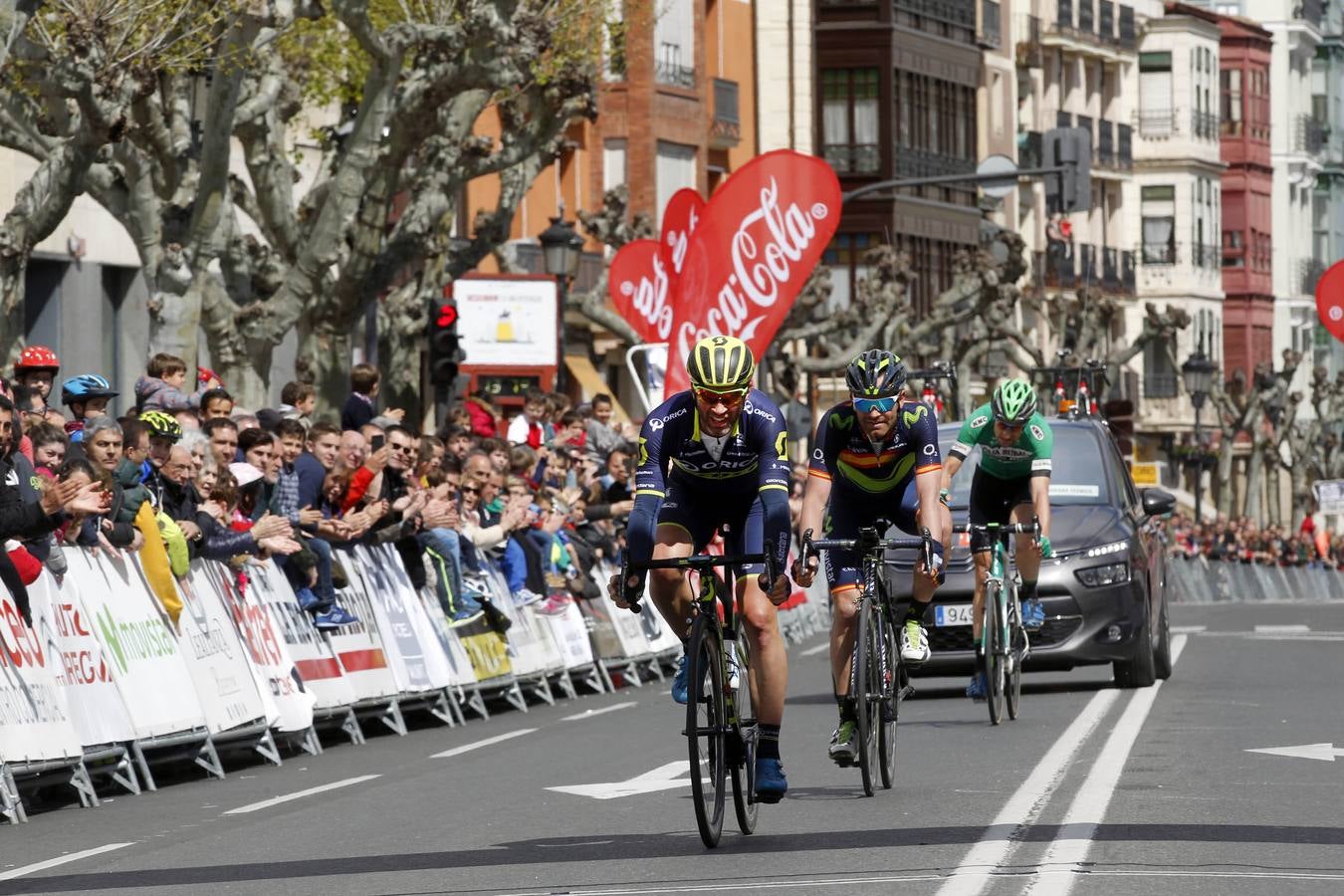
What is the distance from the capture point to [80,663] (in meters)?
16.2

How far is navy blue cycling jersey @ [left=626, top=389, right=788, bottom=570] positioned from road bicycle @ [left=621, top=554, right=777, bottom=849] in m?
0.17

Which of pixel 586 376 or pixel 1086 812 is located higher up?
pixel 586 376

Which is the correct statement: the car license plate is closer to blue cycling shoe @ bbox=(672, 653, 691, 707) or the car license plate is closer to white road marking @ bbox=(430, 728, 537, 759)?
white road marking @ bbox=(430, 728, 537, 759)

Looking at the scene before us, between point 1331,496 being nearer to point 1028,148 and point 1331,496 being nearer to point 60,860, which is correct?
point 1028,148

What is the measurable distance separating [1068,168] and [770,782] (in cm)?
2690

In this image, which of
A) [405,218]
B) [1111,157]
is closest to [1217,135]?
[1111,157]

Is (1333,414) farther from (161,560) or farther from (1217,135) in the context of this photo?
(161,560)

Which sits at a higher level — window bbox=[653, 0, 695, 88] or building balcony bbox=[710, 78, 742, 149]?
window bbox=[653, 0, 695, 88]

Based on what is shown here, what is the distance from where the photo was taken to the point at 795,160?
2888cm

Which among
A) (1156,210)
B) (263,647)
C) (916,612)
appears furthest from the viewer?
(1156,210)

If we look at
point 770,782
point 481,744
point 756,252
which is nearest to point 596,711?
point 481,744

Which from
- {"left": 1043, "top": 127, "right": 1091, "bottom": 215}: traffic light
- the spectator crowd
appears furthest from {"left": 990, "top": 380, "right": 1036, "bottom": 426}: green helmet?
{"left": 1043, "top": 127, "right": 1091, "bottom": 215}: traffic light

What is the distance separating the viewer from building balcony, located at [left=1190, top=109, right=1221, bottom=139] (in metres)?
105

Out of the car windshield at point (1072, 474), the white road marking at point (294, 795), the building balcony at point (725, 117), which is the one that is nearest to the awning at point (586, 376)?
the building balcony at point (725, 117)
